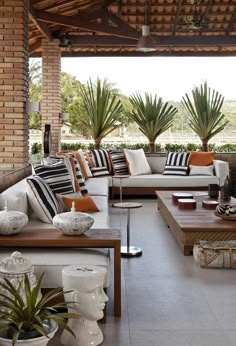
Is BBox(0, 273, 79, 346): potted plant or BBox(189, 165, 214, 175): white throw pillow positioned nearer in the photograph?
BBox(0, 273, 79, 346): potted plant

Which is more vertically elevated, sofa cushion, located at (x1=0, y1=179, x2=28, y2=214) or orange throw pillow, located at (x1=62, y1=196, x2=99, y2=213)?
sofa cushion, located at (x1=0, y1=179, x2=28, y2=214)

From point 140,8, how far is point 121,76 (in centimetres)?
309

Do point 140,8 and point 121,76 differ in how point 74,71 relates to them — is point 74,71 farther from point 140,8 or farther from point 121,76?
point 140,8

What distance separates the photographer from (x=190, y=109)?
383 inches

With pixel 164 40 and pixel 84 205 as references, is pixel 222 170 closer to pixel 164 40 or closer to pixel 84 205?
pixel 164 40

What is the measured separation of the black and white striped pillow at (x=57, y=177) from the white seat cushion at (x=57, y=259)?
1.44m

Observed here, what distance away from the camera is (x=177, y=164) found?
9.05m

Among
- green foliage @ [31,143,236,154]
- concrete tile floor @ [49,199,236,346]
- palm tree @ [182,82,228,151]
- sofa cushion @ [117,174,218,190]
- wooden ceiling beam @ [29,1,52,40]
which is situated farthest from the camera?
green foliage @ [31,143,236,154]

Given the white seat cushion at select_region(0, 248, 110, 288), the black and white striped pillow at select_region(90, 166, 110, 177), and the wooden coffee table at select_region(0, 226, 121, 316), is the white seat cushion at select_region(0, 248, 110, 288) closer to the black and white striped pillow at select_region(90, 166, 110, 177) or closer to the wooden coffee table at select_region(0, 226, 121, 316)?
the wooden coffee table at select_region(0, 226, 121, 316)

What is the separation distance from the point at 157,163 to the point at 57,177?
4754 mm

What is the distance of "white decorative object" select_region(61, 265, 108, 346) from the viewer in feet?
9.35

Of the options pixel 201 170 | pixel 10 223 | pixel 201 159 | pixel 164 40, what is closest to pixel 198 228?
pixel 10 223

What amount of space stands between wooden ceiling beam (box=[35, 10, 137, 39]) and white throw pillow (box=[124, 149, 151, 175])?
2.45 metres

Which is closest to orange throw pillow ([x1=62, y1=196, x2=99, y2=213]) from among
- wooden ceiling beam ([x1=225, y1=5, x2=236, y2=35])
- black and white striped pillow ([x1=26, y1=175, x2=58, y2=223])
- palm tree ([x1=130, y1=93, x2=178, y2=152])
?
black and white striped pillow ([x1=26, y1=175, x2=58, y2=223])
